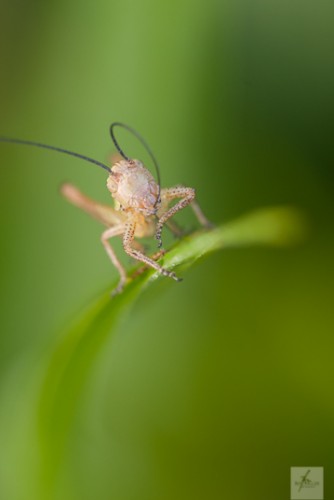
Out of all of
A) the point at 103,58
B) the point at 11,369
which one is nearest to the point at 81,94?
the point at 103,58

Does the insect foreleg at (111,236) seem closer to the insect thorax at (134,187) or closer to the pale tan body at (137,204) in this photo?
the pale tan body at (137,204)

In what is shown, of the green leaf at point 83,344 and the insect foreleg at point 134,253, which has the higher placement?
the insect foreleg at point 134,253

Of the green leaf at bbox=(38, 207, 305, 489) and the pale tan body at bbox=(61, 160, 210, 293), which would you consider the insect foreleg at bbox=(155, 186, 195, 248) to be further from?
the green leaf at bbox=(38, 207, 305, 489)

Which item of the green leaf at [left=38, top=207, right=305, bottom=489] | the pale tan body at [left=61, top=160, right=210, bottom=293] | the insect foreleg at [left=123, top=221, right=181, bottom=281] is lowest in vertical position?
the green leaf at [left=38, top=207, right=305, bottom=489]

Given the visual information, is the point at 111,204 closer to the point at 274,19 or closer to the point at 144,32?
the point at 144,32

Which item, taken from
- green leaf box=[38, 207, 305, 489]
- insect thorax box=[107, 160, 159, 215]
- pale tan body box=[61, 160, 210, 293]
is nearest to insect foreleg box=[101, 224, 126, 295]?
pale tan body box=[61, 160, 210, 293]

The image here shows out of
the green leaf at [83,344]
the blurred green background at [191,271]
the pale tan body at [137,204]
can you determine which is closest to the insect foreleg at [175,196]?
the pale tan body at [137,204]

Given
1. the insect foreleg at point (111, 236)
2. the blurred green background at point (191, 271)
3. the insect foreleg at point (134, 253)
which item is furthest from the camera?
the insect foreleg at point (111, 236)
